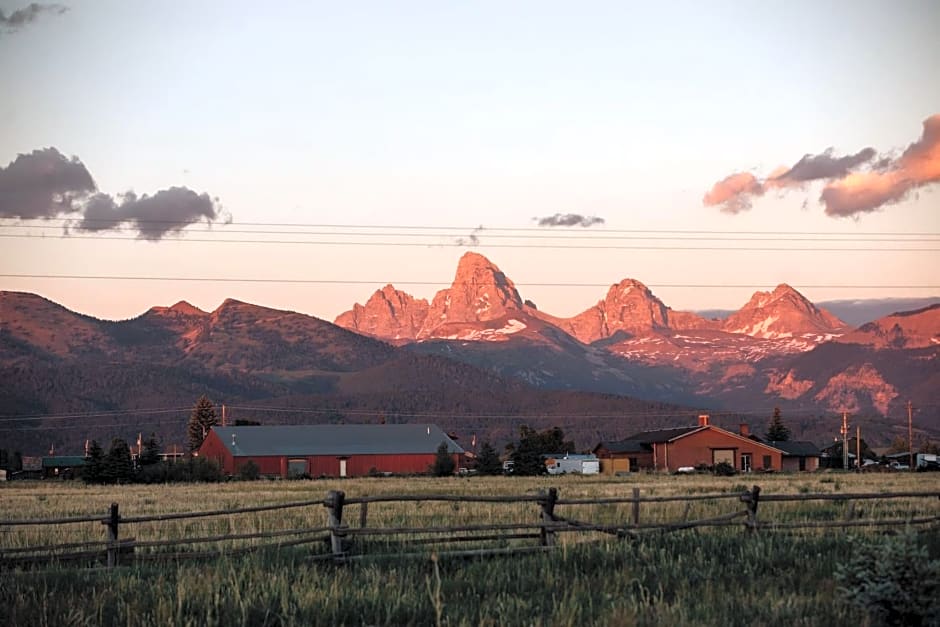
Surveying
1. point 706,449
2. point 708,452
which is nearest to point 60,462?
point 706,449

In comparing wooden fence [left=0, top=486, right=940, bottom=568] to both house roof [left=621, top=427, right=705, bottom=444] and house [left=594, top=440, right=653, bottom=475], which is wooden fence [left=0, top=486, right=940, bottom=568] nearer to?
house [left=594, top=440, right=653, bottom=475]

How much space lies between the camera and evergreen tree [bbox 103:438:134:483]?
79.6 metres

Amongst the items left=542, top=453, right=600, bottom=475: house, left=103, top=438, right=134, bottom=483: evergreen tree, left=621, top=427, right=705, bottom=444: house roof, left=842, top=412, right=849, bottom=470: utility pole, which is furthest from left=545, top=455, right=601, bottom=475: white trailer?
left=103, top=438, right=134, bottom=483: evergreen tree

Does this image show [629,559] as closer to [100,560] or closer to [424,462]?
[100,560]

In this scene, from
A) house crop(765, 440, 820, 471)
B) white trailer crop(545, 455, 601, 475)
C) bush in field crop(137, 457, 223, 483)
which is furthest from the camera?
white trailer crop(545, 455, 601, 475)

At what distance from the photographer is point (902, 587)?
13648mm

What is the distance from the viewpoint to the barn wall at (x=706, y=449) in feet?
349

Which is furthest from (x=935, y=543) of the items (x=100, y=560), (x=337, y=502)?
(x=100, y=560)

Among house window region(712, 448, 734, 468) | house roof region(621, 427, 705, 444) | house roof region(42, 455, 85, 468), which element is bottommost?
house roof region(42, 455, 85, 468)

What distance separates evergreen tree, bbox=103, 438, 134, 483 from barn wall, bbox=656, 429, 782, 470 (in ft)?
151

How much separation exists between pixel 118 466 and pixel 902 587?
7246 centimetres

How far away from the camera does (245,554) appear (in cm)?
2106

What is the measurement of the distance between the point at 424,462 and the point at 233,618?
101001 mm

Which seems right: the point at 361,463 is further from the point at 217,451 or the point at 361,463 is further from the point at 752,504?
the point at 752,504
